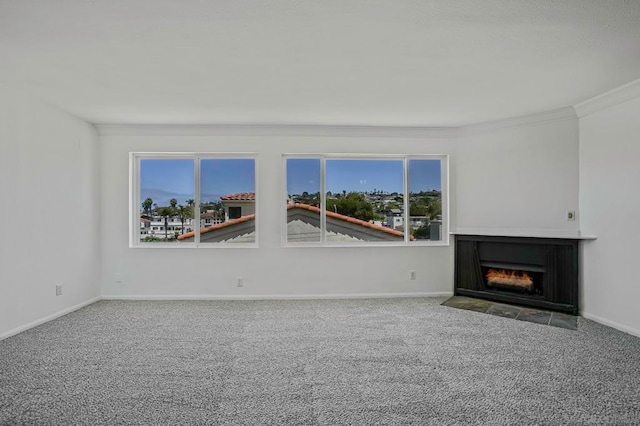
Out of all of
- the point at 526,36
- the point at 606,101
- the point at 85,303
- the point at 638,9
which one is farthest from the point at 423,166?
the point at 85,303

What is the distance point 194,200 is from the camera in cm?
582

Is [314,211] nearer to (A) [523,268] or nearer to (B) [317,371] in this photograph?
(A) [523,268]

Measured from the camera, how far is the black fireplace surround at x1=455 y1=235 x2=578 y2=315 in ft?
15.8

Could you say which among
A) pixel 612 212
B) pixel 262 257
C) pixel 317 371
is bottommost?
pixel 317 371

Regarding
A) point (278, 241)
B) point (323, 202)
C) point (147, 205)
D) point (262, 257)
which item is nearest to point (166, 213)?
point (147, 205)

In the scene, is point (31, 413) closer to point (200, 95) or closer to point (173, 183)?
point (200, 95)

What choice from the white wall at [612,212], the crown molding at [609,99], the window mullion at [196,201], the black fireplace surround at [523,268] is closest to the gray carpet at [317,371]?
the white wall at [612,212]

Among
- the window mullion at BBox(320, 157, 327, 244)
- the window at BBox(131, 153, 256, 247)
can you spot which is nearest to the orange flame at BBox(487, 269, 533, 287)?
the window mullion at BBox(320, 157, 327, 244)

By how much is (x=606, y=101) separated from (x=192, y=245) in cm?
530

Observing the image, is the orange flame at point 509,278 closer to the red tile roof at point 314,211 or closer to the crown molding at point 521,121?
the red tile roof at point 314,211

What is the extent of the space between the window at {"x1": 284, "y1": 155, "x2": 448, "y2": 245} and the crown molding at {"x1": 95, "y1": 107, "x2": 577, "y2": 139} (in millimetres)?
338

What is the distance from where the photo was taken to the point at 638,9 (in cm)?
246

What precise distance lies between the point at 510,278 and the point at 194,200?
14.6 ft

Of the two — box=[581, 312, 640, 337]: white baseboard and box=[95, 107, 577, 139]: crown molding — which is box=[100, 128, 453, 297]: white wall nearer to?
box=[95, 107, 577, 139]: crown molding
